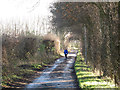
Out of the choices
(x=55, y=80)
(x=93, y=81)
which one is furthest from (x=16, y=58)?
(x=93, y=81)

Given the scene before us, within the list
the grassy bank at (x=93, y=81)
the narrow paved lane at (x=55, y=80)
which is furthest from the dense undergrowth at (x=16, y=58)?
the grassy bank at (x=93, y=81)

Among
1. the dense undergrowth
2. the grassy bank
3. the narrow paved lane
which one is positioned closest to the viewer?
the grassy bank

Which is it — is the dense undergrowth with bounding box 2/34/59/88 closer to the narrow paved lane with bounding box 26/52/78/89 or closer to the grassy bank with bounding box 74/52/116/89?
the narrow paved lane with bounding box 26/52/78/89

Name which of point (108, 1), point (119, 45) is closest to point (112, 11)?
point (108, 1)

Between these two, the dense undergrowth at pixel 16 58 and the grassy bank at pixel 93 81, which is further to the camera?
the dense undergrowth at pixel 16 58

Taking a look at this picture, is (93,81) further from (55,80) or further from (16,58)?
(16,58)

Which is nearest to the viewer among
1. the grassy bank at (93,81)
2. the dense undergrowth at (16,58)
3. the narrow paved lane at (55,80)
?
the grassy bank at (93,81)

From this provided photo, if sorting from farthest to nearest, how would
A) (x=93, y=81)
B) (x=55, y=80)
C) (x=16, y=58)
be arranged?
(x=16, y=58) → (x=55, y=80) → (x=93, y=81)

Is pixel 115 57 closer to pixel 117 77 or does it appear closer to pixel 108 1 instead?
pixel 117 77

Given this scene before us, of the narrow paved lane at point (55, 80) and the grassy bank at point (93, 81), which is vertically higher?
the grassy bank at point (93, 81)

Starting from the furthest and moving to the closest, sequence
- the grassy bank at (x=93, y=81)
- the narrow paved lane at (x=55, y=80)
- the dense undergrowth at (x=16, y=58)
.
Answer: the dense undergrowth at (x=16, y=58) → the narrow paved lane at (x=55, y=80) → the grassy bank at (x=93, y=81)

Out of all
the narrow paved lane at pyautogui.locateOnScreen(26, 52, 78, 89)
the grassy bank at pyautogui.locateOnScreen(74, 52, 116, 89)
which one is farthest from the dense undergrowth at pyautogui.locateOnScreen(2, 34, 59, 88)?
the grassy bank at pyautogui.locateOnScreen(74, 52, 116, 89)

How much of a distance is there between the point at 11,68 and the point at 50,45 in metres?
20.9

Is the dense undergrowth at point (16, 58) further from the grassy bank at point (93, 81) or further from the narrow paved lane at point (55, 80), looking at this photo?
the grassy bank at point (93, 81)
